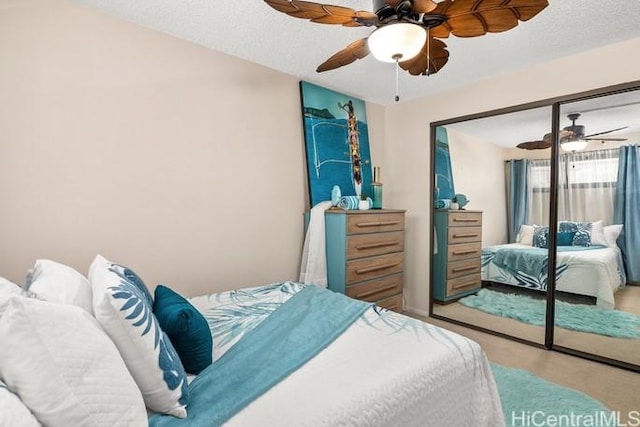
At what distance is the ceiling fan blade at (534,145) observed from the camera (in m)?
2.73

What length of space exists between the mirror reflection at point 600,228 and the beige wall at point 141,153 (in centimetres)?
230

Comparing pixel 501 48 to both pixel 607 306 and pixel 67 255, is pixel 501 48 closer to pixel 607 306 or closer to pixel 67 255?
pixel 607 306

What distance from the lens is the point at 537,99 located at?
275 centimetres

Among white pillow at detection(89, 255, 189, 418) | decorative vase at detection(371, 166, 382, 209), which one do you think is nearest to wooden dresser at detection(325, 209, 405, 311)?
decorative vase at detection(371, 166, 382, 209)

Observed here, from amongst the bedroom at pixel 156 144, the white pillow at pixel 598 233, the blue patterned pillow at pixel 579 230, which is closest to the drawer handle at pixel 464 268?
the blue patterned pillow at pixel 579 230

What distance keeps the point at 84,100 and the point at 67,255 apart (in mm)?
938

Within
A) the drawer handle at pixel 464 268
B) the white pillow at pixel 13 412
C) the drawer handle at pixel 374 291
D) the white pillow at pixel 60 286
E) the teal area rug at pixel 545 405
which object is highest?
the white pillow at pixel 60 286

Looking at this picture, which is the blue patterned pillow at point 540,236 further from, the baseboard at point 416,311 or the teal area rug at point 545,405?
the baseboard at point 416,311

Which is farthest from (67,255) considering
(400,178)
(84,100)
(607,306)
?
(607,306)

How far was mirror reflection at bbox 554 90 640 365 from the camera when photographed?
2.42 meters

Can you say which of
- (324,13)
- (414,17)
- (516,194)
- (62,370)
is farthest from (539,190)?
(62,370)

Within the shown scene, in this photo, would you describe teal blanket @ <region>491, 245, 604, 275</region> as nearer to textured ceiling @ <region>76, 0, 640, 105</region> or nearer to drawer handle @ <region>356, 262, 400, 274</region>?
drawer handle @ <region>356, 262, 400, 274</region>

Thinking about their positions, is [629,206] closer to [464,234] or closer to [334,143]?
[464,234]

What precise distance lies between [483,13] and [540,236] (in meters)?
2.08
